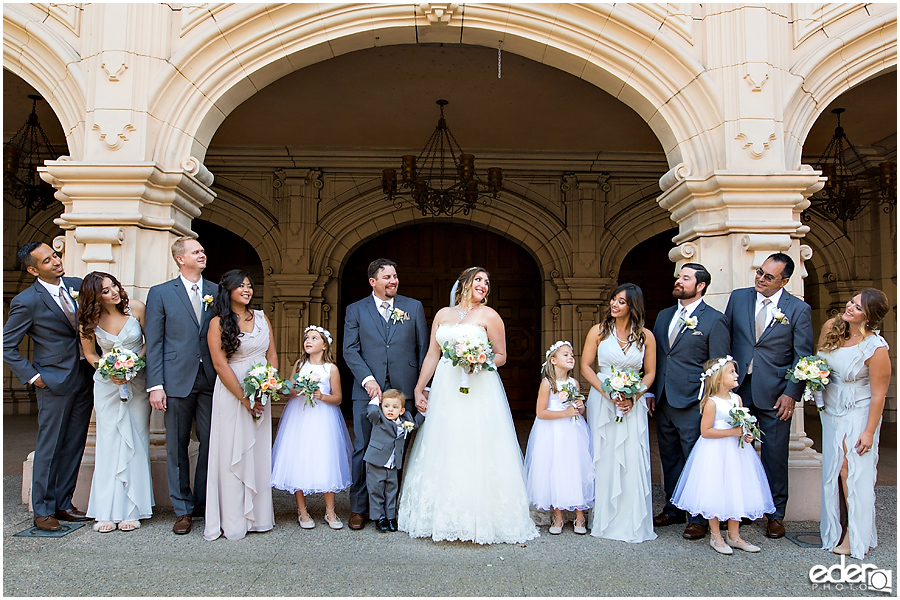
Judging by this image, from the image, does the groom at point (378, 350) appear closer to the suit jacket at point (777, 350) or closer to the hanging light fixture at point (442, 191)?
the suit jacket at point (777, 350)

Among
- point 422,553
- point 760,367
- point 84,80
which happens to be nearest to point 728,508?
point 760,367

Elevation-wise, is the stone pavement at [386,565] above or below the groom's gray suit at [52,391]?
below

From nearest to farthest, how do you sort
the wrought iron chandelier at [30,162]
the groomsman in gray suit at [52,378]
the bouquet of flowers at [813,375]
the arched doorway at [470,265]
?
the bouquet of flowers at [813,375]
the groomsman in gray suit at [52,378]
the wrought iron chandelier at [30,162]
the arched doorway at [470,265]

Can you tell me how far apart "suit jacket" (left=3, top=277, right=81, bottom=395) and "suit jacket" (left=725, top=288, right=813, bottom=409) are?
Answer: 4.18 metres

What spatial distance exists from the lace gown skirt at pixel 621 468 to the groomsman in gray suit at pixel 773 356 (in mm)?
706

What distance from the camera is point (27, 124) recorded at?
7.62 meters

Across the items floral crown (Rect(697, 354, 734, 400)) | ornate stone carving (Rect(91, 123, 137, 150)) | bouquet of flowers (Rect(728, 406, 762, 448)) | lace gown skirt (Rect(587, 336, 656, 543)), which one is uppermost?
ornate stone carving (Rect(91, 123, 137, 150))

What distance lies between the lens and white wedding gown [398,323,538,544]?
12.4ft

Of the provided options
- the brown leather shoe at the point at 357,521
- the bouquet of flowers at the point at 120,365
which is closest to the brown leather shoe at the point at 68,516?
the bouquet of flowers at the point at 120,365

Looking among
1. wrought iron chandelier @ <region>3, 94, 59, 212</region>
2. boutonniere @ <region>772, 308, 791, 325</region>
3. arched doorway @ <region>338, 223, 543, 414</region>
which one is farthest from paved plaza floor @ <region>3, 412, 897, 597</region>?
arched doorway @ <region>338, 223, 543, 414</region>

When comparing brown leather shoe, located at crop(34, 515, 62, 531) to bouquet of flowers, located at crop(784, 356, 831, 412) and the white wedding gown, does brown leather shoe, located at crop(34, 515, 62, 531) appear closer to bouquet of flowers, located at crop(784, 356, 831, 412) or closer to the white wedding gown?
the white wedding gown

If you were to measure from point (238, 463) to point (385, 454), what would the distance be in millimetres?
879

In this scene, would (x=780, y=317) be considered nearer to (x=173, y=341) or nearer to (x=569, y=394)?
(x=569, y=394)

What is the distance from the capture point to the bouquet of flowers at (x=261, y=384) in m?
3.90
